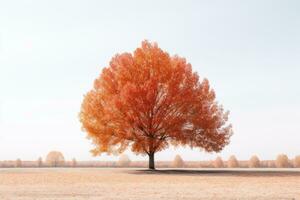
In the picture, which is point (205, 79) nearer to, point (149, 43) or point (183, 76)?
point (183, 76)

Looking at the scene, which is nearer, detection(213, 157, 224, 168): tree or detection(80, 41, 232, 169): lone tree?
detection(80, 41, 232, 169): lone tree

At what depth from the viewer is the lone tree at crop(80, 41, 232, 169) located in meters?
41.8

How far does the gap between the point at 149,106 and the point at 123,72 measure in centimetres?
394

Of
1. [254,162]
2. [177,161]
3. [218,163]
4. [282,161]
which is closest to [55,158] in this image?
[177,161]

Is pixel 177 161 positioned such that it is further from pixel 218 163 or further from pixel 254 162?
pixel 254 162

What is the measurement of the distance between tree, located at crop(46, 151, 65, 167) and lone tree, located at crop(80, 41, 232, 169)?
22.6m

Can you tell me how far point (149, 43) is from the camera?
1746 inches

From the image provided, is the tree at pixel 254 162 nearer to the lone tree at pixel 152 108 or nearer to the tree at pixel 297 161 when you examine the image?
the tree at pixel 297 161

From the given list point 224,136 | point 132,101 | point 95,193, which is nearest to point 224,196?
point 95,193

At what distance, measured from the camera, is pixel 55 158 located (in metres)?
68.4

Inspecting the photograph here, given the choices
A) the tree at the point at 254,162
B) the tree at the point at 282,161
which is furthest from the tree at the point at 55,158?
the tree at the point at 282,161

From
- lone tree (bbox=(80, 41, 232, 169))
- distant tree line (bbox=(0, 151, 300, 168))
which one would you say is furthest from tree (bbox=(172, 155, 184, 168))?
lone tree (bbox=(80, 41, 232, 169))

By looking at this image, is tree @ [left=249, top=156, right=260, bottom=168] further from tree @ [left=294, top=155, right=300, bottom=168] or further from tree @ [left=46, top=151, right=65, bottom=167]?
tree @ [left=46, top=151, right=65, bottom=167]

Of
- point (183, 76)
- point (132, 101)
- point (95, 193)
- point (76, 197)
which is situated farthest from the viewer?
point (183, 76)
